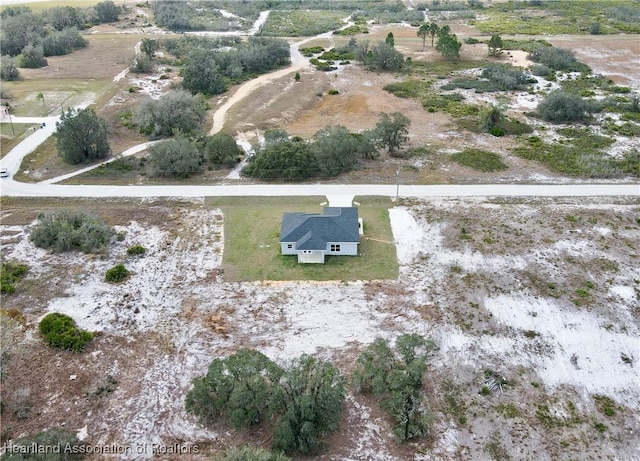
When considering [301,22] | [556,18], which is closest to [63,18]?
[301,22]

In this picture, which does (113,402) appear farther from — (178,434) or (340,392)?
(340,392)

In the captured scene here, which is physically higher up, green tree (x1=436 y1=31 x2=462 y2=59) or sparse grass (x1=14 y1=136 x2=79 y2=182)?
green tree (x1=436 y1=31 x2=462 y2=59)

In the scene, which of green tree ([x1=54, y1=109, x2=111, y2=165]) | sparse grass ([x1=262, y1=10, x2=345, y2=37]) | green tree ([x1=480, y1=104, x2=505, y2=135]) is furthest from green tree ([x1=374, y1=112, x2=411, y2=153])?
sparse grass ([x1=262, y1=10, x2=345, y2=37])

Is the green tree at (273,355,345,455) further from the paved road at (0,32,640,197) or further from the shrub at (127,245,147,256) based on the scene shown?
the paved road at (0,32,640,197)

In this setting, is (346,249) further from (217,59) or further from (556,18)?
(556,18)

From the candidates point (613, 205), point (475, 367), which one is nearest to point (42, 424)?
point (475, 367)

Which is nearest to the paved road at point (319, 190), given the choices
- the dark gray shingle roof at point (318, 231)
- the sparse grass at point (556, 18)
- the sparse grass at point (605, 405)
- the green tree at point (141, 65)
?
the dark gray shingle roof at point (318, 231)

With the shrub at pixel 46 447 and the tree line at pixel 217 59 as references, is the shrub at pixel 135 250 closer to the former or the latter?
the shrub at pixel 46 447
